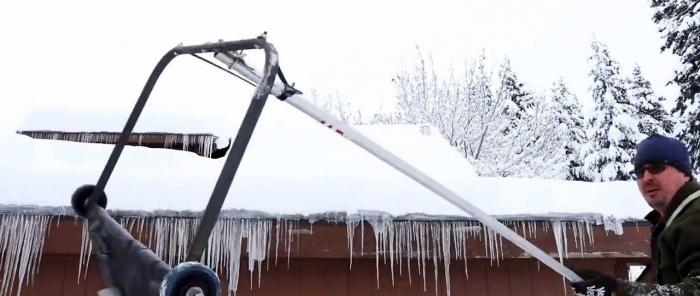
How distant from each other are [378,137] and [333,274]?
6.05 metres

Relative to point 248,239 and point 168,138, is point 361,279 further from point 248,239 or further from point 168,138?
point 168,138

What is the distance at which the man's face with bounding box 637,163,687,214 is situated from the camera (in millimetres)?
1908

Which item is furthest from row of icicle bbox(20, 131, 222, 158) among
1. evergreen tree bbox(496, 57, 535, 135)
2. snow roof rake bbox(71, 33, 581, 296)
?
evergreen tree bbox(496, 57, 535, 135)

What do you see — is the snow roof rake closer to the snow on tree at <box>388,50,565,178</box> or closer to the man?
the man

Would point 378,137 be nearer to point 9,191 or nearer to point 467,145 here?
point 9,191

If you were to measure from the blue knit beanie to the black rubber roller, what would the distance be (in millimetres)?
2036

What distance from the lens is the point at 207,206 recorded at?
113 centimetres

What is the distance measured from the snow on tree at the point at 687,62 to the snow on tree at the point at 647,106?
7347mm

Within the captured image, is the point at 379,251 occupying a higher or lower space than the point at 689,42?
lower

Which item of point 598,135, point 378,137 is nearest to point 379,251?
point 378,137

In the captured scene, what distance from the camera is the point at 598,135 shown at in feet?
73.6

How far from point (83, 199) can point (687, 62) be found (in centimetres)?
1711

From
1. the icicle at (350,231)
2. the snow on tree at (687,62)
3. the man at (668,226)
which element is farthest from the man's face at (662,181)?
the snow on tree at (687,62)

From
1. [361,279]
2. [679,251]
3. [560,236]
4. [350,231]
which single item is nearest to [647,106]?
[560,236]
